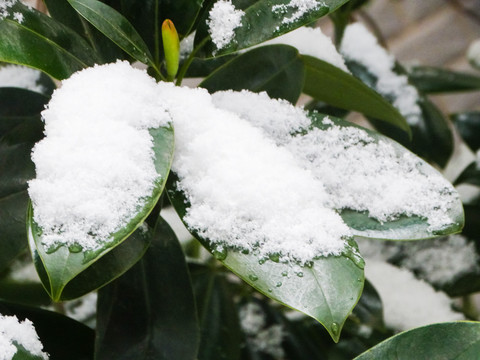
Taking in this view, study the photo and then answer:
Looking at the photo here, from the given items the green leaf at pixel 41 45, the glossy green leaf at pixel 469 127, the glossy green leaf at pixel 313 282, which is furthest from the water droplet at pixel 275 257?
the glossy green leaf at pixel 469 127

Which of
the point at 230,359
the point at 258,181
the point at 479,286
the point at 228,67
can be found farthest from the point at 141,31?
the point at 479,286

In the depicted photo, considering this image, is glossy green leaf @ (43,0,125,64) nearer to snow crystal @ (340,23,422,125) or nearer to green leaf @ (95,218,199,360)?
green leaf @ (95,218,199,360)

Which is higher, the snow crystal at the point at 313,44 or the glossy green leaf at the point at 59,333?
the snow crystal at the point at 313,44

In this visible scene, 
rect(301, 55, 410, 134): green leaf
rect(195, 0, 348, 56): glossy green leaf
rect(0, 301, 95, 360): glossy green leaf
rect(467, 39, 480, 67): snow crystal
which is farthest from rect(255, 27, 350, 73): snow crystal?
rect(467, 39, 480, 67): snow crystal

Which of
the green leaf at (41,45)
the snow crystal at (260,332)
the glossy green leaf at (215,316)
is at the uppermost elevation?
the green leaf at (41,45)

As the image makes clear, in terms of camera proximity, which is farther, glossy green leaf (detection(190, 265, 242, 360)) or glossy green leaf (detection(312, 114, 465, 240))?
glossy green leaf (detection(190, 265, 242, 360))

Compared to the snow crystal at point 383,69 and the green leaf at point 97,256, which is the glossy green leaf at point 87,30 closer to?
the green leaf at point 97,256
